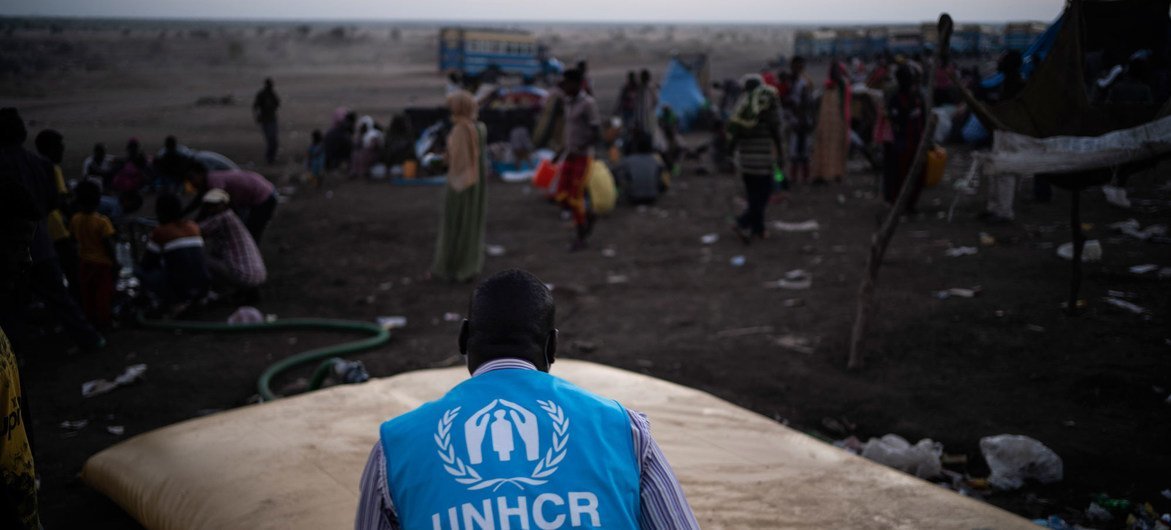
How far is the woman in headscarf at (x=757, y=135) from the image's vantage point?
8.41 metres

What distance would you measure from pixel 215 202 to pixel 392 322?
1777 mm

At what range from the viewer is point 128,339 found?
6.34 metres

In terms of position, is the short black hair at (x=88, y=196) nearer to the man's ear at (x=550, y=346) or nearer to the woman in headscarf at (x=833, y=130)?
the man's ear at (x=550, y=346)

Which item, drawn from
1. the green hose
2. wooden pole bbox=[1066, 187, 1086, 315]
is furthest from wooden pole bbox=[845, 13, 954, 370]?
the green hose

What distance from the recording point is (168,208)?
639cm

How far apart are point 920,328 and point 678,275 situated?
2.57m

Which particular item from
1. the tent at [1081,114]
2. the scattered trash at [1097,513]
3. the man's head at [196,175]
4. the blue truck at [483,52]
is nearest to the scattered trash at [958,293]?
the tent at [1081,114]

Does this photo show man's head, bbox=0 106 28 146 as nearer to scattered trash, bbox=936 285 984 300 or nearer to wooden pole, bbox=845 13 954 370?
wooden pole, bbox=845 13 954 370

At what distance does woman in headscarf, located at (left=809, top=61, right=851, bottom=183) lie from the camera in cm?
1176

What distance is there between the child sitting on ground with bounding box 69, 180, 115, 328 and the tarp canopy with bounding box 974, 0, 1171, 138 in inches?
236

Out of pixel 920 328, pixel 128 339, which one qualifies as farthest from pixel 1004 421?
pixel 128 339

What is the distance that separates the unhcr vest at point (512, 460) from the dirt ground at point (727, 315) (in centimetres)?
256

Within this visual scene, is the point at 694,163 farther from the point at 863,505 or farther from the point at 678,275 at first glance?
the point at 863,505

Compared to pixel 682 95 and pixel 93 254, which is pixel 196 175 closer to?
pixel 93 254
